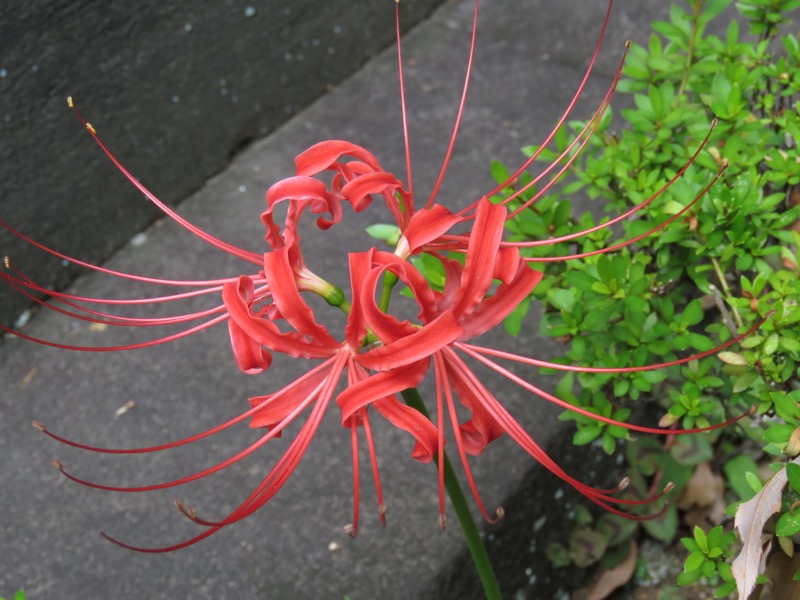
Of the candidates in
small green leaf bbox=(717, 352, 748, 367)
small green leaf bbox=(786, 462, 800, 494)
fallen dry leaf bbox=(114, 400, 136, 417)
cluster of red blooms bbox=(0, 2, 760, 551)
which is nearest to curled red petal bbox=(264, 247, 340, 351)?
cluster of red blooms bbox=(0, 2, 760, 551)

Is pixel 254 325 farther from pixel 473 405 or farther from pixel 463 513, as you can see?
pixel 463 513

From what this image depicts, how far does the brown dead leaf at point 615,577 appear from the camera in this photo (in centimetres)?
235

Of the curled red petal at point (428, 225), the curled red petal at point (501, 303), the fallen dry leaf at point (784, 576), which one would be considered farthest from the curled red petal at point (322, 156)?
the fallen dry leaf at point (784, 576)

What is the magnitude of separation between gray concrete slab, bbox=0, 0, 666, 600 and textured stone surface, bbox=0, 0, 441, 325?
0.07m

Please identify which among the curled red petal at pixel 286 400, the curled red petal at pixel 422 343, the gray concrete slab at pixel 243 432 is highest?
the curled red petal at pixel 422 343

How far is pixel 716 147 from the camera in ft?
5.92

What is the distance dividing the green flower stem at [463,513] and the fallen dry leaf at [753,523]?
0.37 m

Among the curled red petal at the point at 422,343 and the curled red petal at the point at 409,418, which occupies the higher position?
the curled red petal at the point at 422,343

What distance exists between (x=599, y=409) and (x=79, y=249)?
1698 millimetres

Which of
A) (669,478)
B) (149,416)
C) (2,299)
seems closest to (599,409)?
(669,478)

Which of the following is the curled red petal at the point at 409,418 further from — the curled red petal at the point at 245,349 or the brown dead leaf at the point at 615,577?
the brown dead leaf at the point at 615,577

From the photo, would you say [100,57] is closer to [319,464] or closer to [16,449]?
[16,449]

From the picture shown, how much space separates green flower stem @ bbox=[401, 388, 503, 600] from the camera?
49.0 inches

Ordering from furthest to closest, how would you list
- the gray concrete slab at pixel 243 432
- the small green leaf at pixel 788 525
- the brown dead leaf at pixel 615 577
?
the brown dead leaf at pixel 615 577
the gray concrete slab at pixel 243 432
the small green leaf at pixel 788 525
